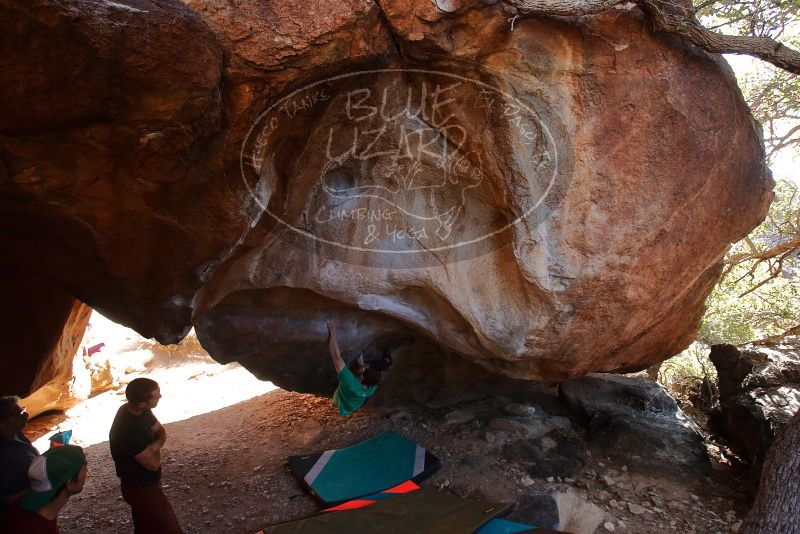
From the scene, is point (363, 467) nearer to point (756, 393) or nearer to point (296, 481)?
point (296, 481)

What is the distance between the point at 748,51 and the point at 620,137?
3.49 feet

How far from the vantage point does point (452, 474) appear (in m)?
4.29

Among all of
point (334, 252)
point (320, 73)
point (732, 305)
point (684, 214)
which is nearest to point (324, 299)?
point (334, 252)

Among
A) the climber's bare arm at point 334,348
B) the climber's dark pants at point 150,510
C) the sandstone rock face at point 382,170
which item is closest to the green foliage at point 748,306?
the sandstone rock face at point 382,170

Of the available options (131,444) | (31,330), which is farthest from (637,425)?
(31,330)

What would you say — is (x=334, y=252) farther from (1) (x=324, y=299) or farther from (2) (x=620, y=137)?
(2) (x=620, y=137)

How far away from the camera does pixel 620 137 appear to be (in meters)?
3.12

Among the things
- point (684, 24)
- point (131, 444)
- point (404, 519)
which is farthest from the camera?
point (404, 519)

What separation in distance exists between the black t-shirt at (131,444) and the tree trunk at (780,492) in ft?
12.7

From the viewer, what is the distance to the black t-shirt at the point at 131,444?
2.81 m

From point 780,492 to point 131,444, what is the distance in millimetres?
4112

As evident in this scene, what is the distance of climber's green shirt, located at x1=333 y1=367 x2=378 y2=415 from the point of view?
393 cm

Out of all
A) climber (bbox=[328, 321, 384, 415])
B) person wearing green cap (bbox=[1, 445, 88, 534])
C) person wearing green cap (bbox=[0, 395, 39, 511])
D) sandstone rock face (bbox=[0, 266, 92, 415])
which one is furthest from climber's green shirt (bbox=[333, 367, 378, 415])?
sandstone rock face (bbox=[0, 266, 92, 415])
